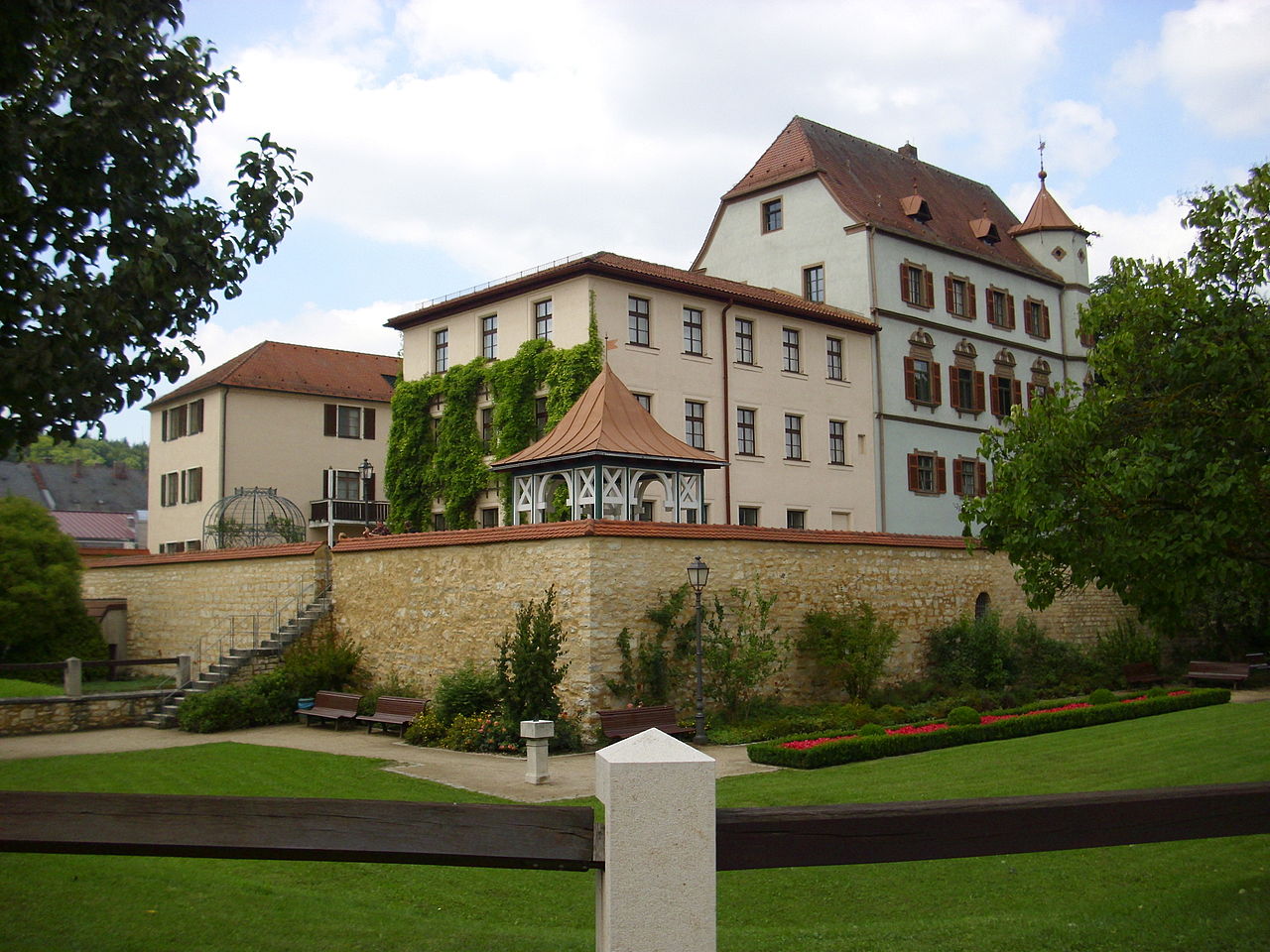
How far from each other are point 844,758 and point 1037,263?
107 ft

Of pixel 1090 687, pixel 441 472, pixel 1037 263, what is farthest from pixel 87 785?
pixel 1037 263

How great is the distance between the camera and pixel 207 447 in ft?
133

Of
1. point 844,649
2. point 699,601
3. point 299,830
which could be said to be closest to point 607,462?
point 699,601

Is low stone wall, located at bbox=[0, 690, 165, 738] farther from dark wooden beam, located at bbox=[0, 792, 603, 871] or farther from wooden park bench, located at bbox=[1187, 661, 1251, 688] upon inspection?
wooden park bench, located at bbox=[1187, 661, 1251, 688]

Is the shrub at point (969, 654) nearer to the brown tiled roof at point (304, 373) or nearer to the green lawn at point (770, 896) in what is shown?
the green lawn at point (770, 896)

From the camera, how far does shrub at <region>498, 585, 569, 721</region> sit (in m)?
18.8

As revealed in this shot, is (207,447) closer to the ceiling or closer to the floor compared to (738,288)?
closer to the floor

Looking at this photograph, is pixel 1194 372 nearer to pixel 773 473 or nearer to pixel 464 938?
pixel 464 938

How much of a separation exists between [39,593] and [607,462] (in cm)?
1644

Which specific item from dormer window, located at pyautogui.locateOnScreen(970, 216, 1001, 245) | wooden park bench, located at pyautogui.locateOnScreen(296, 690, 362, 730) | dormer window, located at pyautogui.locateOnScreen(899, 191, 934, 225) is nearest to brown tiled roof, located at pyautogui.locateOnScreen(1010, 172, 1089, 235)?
dormer window, located at pyautogui.locateOnScreen(970, 216, 1001, 245)

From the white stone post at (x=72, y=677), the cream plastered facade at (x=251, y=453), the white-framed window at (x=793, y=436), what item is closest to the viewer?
the white stone post at (x=72, y=677)

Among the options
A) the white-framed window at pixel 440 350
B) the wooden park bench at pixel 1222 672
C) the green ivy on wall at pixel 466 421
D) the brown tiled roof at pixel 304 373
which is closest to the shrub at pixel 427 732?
the green ivy on wall at pixel 466 421

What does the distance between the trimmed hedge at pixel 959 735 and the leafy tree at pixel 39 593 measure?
2048cm

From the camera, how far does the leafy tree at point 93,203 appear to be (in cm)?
650
